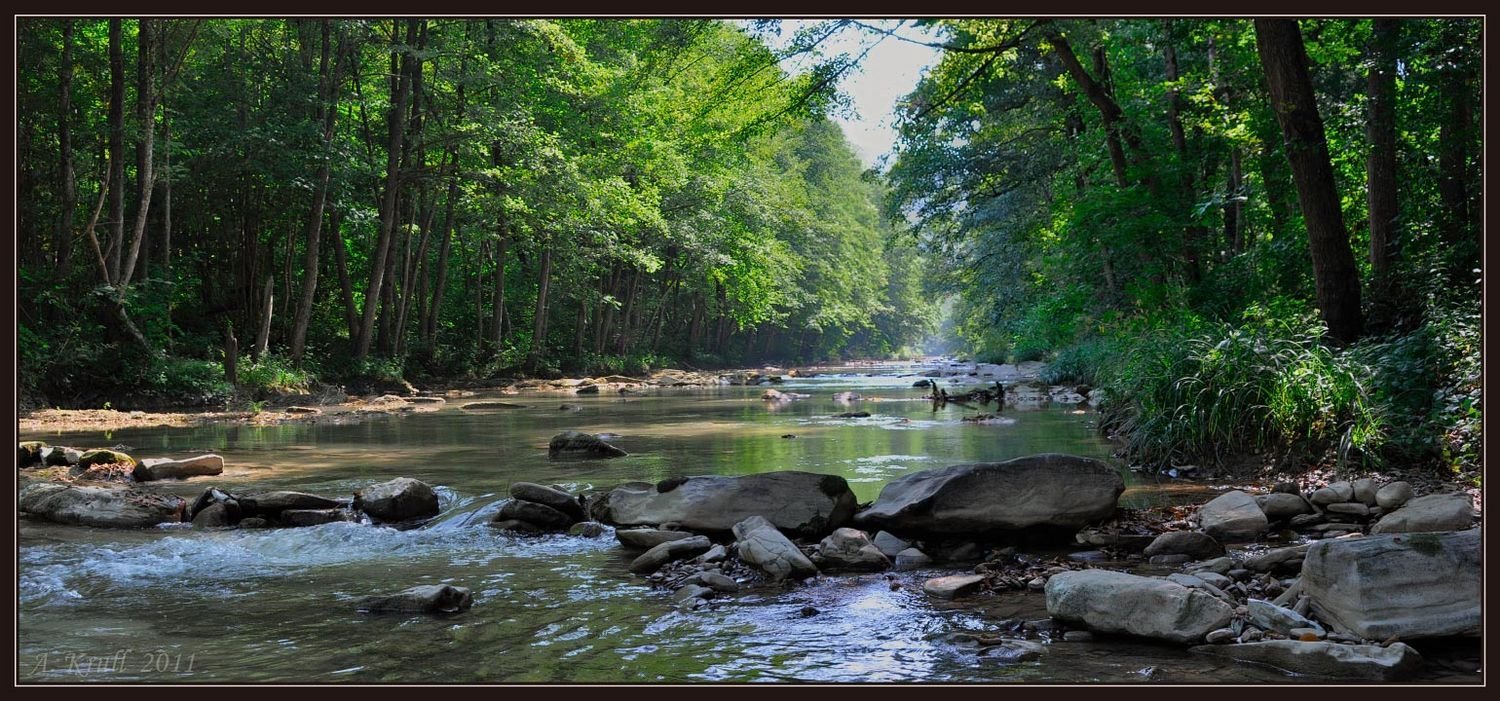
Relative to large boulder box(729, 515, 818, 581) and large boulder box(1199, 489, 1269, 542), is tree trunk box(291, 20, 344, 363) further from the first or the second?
large boulder box(1199, 489, 1269, 542)

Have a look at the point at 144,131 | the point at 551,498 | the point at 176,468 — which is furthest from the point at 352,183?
the point at 551,498

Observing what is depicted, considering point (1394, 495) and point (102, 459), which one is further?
point (102, 459)

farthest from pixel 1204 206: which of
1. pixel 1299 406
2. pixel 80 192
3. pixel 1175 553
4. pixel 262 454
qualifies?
pixel 80 192

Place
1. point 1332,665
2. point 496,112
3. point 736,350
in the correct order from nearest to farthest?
point 1332,665 → point 496,112 → point 736,350

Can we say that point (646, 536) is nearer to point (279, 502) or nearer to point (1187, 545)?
point (279, 502)

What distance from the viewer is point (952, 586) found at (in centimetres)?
498

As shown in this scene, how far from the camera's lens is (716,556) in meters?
5.75

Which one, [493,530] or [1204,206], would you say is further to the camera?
[1204,206]

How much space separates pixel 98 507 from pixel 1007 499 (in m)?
6.76

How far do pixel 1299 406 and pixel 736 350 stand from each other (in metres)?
48.5

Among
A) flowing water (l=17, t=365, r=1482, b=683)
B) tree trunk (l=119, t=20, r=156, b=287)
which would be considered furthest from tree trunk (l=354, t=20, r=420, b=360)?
flowing water (l=17, t=365, r=1482, b=683)

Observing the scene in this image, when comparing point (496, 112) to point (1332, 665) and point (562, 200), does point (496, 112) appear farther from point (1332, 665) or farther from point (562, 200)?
point (1332, 665)

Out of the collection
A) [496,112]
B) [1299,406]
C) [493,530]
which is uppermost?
[496,112]

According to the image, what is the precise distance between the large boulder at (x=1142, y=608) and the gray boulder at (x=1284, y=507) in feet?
8.97
